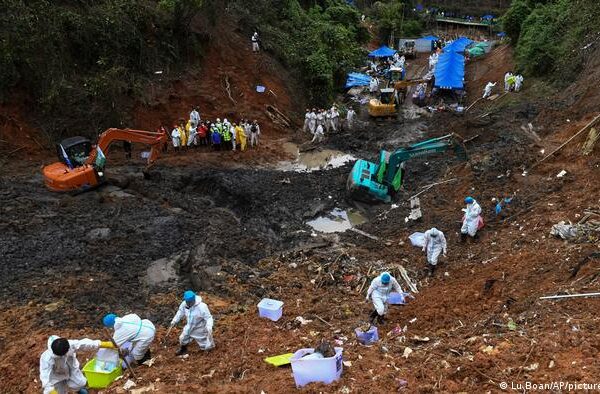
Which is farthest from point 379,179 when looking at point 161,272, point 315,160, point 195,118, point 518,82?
point 518,82

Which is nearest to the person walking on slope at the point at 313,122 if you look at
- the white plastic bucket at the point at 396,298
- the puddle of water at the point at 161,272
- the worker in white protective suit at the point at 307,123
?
the worker in white protective suit at the point at 307,123

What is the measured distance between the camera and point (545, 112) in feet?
63.9

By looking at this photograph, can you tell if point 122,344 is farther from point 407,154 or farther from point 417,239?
point 407,154

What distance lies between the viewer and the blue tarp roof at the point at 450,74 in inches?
1137

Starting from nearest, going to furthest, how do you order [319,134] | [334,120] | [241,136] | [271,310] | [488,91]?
1. [271,310]
2. [241,136]
3. [319,134]
4. [334,120]
5. [488,91]

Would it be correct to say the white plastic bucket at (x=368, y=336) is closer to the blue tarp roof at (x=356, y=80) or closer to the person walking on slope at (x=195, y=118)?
the person walking on slope at (x=195, y=118)

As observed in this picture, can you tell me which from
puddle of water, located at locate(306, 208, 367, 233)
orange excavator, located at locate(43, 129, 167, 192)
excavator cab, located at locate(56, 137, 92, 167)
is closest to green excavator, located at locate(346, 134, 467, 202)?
puddle of water, located at locate(306, 208, 367, 233)

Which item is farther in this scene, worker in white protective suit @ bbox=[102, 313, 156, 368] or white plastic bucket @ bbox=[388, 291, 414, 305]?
white plastic bucket @ bbox=[388, 291, 414, 305]

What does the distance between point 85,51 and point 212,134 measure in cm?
663

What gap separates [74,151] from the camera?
15.9m

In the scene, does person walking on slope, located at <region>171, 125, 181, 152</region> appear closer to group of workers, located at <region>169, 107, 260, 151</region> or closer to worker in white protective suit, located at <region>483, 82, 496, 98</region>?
group of workers, located at <region>169, 107, 260, 151</region>

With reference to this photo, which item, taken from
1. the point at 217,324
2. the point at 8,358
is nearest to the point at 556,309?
the point at 217,324

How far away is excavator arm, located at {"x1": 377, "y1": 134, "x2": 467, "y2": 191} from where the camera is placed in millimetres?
15153

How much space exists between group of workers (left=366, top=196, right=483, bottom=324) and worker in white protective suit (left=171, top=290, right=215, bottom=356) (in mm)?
3061
